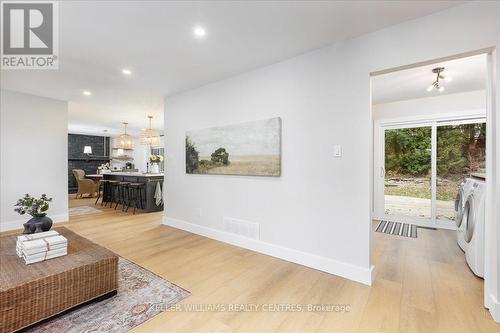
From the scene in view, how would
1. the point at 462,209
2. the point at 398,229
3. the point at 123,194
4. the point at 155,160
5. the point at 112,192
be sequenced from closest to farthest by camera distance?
the point at 462,209 → the point at 398,229 → the point at 123,194 → the point at 112,192 → the point at 155,160

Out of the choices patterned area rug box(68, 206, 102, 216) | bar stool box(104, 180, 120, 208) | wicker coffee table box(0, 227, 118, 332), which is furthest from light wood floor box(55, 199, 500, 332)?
bar stool box(104, 180, 120, 208)

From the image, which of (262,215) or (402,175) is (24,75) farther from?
(402,175)

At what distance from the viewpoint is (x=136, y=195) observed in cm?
571

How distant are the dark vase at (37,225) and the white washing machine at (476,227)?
437 centimetres

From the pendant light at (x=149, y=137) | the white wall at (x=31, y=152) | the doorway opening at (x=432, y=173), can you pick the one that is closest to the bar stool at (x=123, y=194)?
the pendant light at (x=149, y=137)

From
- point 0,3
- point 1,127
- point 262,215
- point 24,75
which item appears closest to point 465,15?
point 262,215

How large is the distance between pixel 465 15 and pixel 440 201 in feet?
11.8

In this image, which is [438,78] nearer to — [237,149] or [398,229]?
[398,229]

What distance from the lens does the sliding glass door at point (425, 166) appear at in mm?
4094

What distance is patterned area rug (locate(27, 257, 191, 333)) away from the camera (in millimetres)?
1625

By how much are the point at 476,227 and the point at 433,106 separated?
8.98 feet

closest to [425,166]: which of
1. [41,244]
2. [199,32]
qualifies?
[199,32]

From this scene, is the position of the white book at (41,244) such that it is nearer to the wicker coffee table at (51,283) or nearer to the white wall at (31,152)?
the wicker coffee table at (51,283)

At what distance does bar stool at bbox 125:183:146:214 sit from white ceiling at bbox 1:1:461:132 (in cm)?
251
